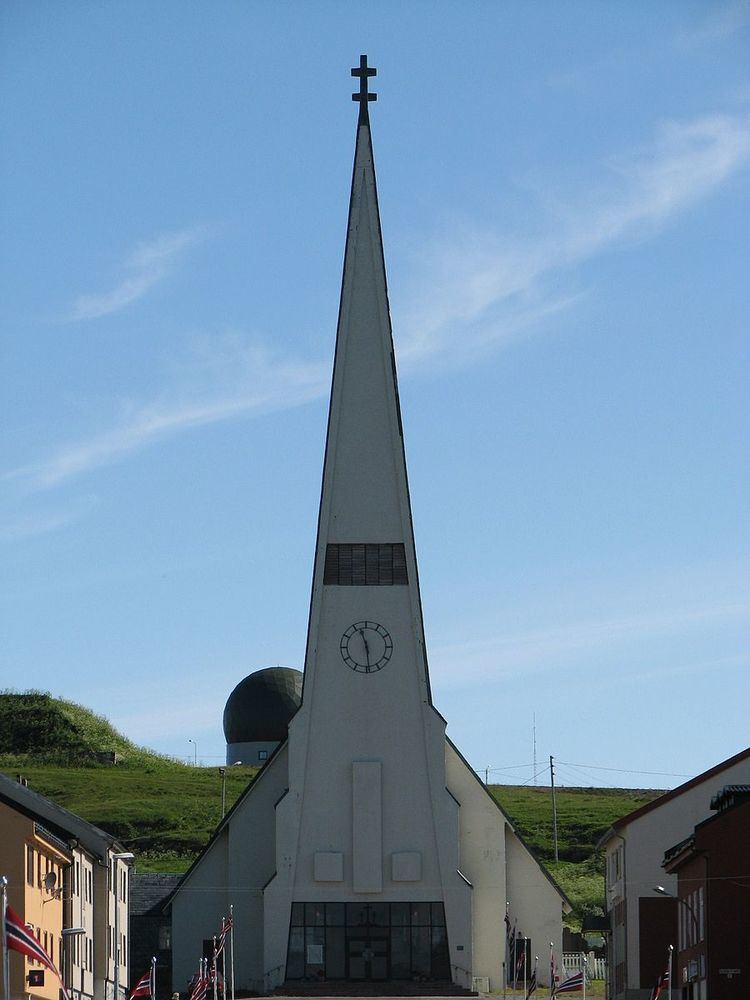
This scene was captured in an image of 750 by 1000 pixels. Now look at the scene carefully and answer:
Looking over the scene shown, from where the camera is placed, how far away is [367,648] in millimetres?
69812

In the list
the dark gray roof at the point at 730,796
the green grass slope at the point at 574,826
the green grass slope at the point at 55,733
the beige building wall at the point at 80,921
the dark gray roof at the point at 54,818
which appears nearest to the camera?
the dark gray roof at the point at 730,796

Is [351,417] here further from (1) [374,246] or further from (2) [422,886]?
(2) [422,886]

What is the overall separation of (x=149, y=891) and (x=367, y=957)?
14795mm

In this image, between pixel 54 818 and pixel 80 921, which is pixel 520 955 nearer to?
pixel 80 921

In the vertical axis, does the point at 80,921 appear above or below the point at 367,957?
above

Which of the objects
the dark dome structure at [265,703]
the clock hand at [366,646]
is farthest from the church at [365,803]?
the dark dome structure at [265,703]

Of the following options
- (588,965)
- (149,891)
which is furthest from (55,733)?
(588,965)

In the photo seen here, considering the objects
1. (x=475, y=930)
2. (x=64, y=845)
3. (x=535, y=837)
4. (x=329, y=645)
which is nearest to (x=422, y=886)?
(x=475, y=930)

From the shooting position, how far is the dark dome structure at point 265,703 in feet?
355

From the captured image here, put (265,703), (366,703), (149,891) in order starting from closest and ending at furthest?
(366,703), (149,891), (265,703)

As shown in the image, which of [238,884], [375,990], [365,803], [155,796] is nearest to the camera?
[375,990]

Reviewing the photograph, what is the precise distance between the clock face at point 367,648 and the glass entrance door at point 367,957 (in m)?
8.99

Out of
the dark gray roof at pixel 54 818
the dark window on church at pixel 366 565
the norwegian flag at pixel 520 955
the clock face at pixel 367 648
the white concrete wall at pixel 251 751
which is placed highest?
the dark window on church at pixel 366 565

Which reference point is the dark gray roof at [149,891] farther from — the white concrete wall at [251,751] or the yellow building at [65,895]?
the white concrete wall at [251,751]
